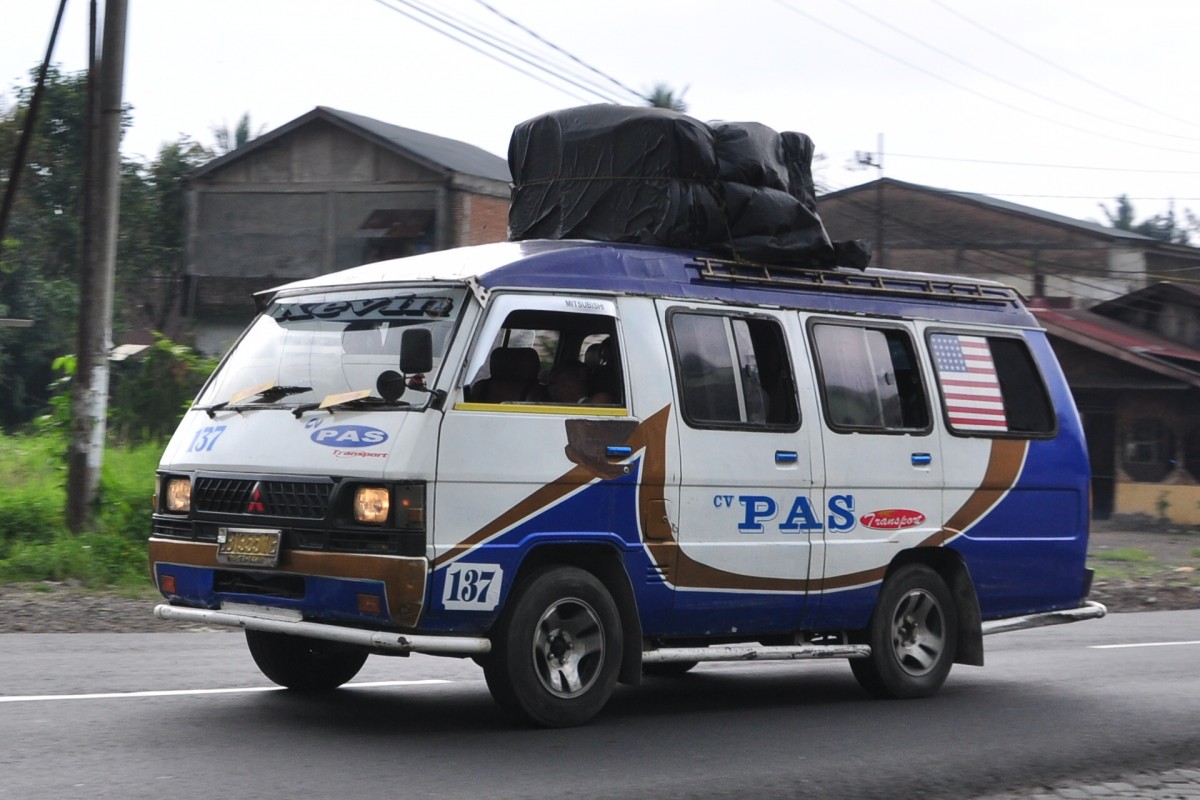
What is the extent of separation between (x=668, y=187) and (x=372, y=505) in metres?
2.66

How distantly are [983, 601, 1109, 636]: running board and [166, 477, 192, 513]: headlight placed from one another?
4.74 m

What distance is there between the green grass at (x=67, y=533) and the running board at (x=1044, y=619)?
7322 mm

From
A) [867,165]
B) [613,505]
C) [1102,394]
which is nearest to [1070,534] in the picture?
[613,505]

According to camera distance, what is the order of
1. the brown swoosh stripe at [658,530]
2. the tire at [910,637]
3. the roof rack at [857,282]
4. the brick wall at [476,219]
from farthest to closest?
the brick wall at [476,219] < the tire at [910,637] < the roof rack at [857,282] < the brown swoosh stripe at [658,530]

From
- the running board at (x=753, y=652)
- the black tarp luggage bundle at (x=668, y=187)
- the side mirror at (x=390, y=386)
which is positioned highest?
the black tarp luggage bundle at (x=668, y=187)

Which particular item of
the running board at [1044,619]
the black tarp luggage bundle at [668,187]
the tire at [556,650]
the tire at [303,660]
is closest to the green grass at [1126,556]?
the running board at [1044,619]

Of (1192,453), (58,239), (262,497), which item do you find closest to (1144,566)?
(1192,453)

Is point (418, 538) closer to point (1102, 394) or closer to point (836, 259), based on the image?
point (836, 259)

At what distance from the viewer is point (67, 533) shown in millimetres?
13867

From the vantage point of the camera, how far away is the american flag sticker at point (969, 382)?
30.3ft

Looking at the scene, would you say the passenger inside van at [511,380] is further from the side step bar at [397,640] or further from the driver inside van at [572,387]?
the side step bar at [397,640]

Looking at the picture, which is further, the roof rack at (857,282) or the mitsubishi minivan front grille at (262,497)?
the roof rack at (857,282)

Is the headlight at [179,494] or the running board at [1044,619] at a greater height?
the headlight at [179,494]

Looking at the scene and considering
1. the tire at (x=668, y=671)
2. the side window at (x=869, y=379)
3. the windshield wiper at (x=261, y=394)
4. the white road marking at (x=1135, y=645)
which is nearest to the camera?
the windshield wiper at (x=261, y=394)
